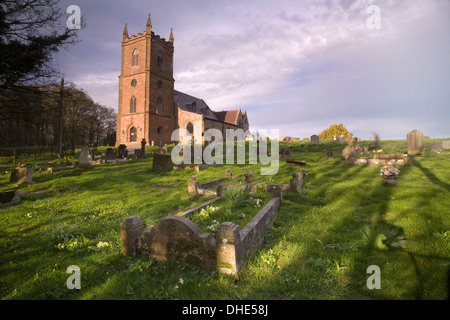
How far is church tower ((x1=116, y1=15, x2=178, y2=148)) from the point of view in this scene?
34.5 meters

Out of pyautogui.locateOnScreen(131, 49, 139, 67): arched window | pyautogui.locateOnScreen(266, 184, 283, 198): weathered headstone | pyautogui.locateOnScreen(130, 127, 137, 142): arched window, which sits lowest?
pyautogui.locateOnScreen(266, 184, 283, 198): weathered headstone

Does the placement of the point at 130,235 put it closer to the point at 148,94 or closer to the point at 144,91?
the point at 148,94

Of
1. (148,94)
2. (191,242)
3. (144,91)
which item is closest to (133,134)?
(148,94)

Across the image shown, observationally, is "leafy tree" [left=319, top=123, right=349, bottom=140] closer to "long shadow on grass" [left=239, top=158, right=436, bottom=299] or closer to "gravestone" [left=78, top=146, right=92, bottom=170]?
"gravestone" [left=78, top=146, right=92, bottom=170]

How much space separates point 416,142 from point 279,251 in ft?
55.5

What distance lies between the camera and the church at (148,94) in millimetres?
34594

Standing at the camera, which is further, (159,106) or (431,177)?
(159,106)

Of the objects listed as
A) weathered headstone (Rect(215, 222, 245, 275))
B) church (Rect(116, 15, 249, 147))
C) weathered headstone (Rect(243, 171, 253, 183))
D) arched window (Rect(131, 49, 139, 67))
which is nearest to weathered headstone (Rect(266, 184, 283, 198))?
weathered headstone (Rect(243, 171, 253, 183))

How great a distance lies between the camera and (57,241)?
455 centimetres

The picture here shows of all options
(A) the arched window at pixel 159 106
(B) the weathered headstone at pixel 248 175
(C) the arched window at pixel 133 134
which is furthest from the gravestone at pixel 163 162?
(A) the arched window at pixel 159 106

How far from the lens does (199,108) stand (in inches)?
1831

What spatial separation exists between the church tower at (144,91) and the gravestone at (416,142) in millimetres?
30682

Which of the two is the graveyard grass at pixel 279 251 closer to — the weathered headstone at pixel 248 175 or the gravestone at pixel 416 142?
the weathered headstone at pixel 248 175
